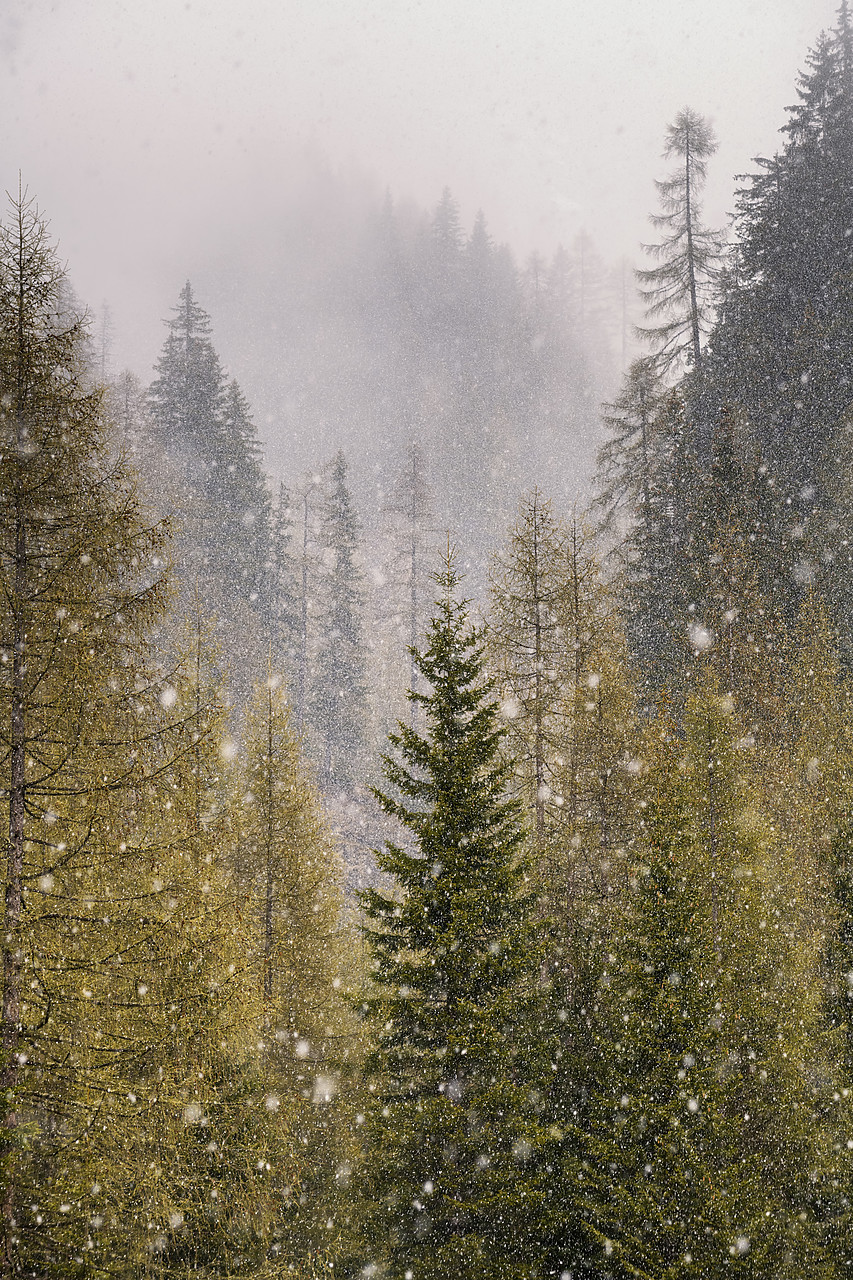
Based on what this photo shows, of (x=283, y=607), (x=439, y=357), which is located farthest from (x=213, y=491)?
(x=439, y=357)

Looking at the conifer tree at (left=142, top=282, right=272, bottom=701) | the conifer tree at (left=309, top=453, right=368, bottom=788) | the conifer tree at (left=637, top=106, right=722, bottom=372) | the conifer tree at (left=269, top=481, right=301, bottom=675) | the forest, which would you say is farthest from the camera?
the conifer tree at (left=269, top=481, right=301, bottom=675)

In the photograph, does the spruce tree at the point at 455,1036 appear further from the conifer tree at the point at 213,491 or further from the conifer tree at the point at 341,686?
the conifer tree at the point at 341,686

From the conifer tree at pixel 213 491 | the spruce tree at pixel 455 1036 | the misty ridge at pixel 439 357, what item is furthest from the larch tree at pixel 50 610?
the misty ridge at pixel 439 357

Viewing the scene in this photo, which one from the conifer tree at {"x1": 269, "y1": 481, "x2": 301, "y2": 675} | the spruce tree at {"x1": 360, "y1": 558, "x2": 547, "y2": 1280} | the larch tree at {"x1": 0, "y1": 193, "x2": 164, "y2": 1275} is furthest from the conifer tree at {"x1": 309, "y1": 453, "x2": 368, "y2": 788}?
the larch tree at {"x1": 0, "y1": 193, "x2": 164, "y2": 1275}

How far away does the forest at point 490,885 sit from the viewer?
7.04 m

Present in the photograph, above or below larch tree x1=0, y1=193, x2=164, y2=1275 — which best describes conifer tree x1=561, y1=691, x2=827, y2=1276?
below

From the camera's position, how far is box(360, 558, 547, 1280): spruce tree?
8.88 meters

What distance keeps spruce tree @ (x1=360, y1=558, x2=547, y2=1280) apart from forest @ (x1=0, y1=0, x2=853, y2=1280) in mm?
62

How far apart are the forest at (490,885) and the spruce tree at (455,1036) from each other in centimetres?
6

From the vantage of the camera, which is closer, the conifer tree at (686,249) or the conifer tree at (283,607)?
the conifer tree at (686,249)

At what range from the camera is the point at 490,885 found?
31.8 ft

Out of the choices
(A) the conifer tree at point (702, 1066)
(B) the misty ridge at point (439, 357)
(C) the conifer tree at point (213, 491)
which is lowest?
(A) the conifer tree at point (702, 1066)

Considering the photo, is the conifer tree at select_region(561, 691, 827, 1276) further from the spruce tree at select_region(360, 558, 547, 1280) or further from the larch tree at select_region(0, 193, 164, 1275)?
the larch tree at select_region(0, 193, 164, 1275)

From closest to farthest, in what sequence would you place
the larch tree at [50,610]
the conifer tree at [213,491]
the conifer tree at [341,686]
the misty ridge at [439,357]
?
the larch tree at [50,610], the conifer tree at [213,491], the conifer tree at [341,686], the misty ridge at [439,357]
